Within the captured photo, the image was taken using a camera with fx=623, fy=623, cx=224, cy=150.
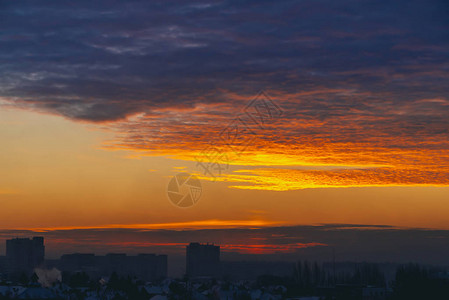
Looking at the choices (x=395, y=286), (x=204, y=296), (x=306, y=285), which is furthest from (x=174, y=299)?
(x=306, y=285)

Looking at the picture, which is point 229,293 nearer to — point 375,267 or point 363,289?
point 363,289

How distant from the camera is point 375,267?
5797 inches

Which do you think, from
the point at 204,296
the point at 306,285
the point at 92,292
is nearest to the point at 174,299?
the point at 204,296

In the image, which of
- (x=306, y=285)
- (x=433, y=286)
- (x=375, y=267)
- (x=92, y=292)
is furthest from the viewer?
(x=375, y=267)

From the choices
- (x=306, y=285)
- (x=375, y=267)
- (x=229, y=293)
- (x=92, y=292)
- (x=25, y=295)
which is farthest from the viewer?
(x=375, y=267)

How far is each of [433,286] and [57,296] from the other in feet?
181

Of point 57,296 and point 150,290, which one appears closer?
point 57,296

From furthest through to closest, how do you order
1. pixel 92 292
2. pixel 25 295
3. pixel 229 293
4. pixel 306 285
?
pixel 306 285, pixel 229 293, pixel 92 292, pixel 25 295

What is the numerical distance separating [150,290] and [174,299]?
65.4 ft

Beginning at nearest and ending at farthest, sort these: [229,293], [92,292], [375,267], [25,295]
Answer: [25,295]
[92,292]
[229,293]
[375,267]

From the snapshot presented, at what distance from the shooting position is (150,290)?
10769cm

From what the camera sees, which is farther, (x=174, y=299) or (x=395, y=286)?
(x=395, y=286)

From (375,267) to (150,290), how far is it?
62.7 m

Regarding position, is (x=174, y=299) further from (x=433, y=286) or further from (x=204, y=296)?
(x=433, y=286)
